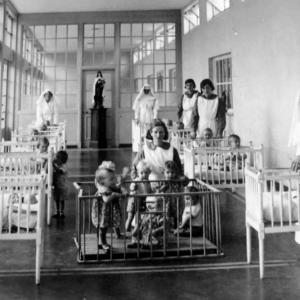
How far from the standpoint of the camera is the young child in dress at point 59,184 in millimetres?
4246

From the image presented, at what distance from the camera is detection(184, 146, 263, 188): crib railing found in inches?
182

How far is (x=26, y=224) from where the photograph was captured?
2617 millimetres

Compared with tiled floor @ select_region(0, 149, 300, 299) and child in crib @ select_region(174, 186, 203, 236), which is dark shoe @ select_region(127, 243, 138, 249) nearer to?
tiled floor @ select_region(0, 149, 300, 299)

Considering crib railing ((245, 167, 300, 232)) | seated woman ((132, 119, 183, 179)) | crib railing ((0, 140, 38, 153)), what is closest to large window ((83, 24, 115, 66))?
crib railing ((0, 140, 38, 153))

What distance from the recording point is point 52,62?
42.9 feet

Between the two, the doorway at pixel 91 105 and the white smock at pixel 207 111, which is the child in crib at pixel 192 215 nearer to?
the white smock at pixel 207 111

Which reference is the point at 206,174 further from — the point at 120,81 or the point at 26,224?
the point at 120,81

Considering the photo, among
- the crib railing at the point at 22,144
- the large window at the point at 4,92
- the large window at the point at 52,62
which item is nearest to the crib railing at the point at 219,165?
the crib railing at the point at 22,144

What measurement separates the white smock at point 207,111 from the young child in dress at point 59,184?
269cm

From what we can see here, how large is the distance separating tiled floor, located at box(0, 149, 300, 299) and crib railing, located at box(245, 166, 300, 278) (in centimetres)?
19

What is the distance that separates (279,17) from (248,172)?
170 inches

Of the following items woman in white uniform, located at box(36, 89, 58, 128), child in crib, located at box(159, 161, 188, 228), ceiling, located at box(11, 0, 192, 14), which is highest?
ceiling, located at box(11, 0, 192, 14)

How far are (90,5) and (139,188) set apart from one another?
10163mm

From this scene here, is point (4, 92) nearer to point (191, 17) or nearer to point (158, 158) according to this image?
point (191, 17)
